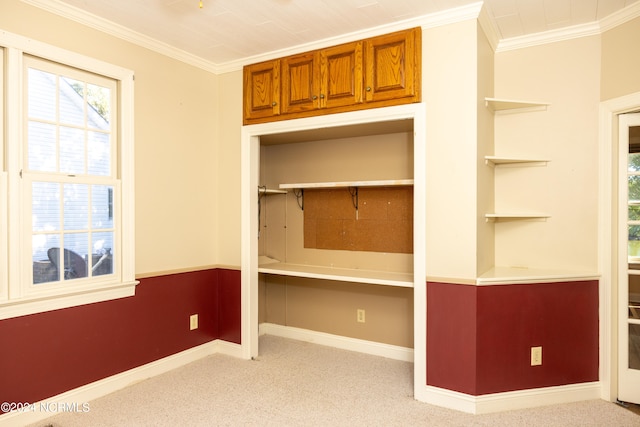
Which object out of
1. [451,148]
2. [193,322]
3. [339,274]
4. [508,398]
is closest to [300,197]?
[339,274]

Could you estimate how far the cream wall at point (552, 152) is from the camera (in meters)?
2.77

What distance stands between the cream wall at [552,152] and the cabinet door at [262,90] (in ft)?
5.61

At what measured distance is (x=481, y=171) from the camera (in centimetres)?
263

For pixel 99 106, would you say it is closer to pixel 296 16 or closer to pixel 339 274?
pixel 296 16

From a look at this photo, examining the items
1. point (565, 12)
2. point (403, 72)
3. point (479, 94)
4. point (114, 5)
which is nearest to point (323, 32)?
point (403, 72)

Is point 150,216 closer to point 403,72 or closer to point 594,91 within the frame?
point 403,72

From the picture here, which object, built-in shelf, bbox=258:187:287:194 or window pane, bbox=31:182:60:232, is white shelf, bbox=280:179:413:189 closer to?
built-in shelf, bbox=258:187:287:194

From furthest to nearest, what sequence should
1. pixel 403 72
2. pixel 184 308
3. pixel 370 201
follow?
pixel 370 201 < pixel 184 308 < pixel 403 72

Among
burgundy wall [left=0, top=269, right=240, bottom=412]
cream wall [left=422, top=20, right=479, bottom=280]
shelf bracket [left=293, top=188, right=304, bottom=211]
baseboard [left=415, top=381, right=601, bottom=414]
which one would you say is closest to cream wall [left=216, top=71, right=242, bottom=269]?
burgundy wall [left=0, top=269, right=240, bottom=412]

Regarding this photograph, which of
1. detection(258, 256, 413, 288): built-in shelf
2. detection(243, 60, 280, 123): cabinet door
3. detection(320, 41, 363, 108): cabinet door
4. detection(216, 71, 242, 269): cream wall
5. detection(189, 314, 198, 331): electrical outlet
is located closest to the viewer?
detection(320, 41, 363, 108): cabinet door

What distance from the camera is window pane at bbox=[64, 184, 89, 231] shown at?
254 cm

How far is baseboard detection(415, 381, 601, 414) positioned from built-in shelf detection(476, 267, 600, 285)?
0.72m

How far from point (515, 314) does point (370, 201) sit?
150 centimetres

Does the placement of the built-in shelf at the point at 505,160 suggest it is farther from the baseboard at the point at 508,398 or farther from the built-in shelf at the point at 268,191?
the built-in shelf at the point at 268,191
